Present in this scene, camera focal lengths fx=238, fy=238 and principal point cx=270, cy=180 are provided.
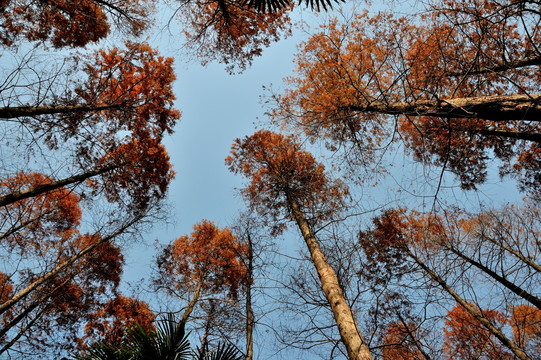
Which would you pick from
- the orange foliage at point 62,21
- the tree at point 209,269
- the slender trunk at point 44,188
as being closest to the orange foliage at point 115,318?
the tree at point 209,269

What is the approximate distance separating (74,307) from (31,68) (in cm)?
922

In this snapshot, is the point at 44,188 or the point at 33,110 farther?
the point at 44,188

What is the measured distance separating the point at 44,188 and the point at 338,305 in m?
6.42

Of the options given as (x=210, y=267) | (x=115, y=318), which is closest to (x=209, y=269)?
(x=210, y=267)

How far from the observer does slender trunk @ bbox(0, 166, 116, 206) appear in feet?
14.8

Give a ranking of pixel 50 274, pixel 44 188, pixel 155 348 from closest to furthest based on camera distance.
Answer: pixel 155 348, pixel 44 188, pixel 50 274

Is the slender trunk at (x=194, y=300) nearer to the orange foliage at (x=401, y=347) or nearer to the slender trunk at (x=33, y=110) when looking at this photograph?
the orange foliage at (x=401, y=347)

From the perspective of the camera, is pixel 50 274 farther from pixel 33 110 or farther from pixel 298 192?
pixel 298 192

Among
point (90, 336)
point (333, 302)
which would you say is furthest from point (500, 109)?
point (90, 336)

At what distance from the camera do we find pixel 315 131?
4.51m

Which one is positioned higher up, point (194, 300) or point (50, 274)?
point (50, 274)

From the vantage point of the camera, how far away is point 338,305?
355 cm

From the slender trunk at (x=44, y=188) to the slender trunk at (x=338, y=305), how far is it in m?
5.84

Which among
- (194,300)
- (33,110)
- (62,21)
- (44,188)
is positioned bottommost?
(194,300)
